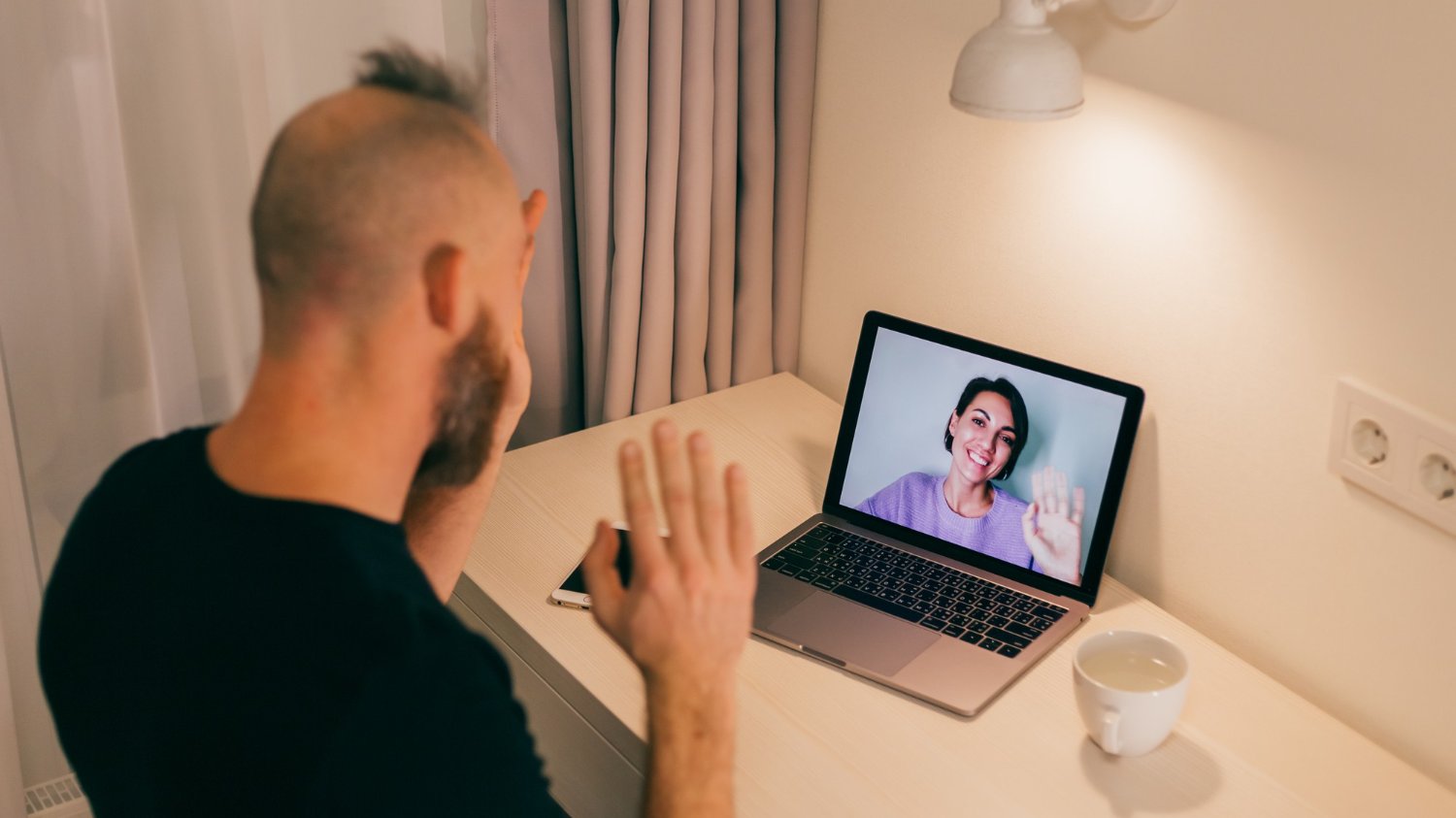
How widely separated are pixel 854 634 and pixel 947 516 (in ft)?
0.63

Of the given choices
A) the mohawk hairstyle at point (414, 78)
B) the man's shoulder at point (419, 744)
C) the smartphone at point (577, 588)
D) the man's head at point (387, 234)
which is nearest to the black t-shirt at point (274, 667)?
the man's shoulder at point (419, 744)

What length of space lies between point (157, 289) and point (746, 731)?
0.80m

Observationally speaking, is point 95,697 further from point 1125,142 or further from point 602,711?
point 1125,142

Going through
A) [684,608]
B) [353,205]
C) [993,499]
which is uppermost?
[353,205]

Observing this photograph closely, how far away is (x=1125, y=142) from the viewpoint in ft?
4.06

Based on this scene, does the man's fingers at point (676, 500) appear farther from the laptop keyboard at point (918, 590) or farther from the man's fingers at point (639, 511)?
the laptop keyboard at point (918, 590)

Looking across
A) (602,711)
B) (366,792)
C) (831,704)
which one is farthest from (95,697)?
(831,704)

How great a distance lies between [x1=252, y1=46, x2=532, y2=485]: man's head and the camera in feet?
2.63

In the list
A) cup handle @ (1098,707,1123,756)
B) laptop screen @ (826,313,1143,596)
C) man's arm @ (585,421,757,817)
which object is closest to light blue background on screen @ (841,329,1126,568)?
laptop screen @ (826,313,1143,596)

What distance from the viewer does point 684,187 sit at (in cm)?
157

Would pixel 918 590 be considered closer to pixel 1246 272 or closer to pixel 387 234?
pixel 1246 272

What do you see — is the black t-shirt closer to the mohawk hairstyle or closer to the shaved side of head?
the shaved side of head

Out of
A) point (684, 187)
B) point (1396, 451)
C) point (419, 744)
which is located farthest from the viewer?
point (684, 187)

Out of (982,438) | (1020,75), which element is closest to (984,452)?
(982,438)
